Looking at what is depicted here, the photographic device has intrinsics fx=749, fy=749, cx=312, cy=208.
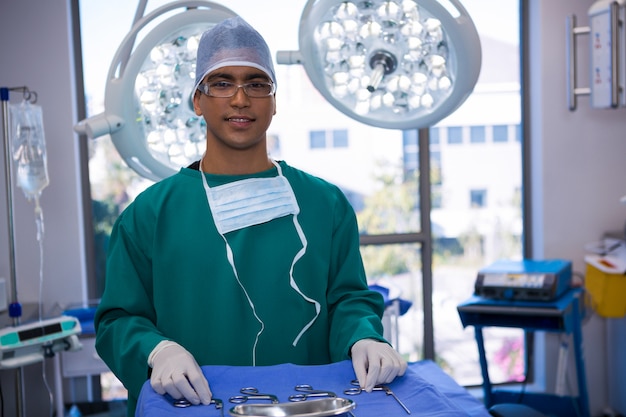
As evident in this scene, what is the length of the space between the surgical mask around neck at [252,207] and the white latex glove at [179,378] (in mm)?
259

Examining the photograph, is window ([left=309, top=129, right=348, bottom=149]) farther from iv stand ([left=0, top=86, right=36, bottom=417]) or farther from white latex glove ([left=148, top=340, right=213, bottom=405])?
white latex glove ([left=148, top=340, right=213, bottom=405])

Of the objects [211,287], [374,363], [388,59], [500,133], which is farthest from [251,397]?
[500,133]


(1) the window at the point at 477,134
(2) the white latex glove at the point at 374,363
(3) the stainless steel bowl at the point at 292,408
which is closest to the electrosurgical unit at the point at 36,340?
(2) the white latex glove at the point at 374,363

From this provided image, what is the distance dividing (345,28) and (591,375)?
8.57 ft

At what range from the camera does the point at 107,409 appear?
11.1ft

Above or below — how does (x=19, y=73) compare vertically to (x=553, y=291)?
above

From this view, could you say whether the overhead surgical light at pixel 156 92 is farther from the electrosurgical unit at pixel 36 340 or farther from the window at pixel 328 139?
the window at pixel 328 139

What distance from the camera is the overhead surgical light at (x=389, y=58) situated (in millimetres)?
1685

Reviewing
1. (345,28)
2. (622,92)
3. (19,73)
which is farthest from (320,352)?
(19,73)

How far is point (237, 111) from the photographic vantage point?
147 centimetres

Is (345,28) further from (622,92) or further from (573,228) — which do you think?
(573,228)

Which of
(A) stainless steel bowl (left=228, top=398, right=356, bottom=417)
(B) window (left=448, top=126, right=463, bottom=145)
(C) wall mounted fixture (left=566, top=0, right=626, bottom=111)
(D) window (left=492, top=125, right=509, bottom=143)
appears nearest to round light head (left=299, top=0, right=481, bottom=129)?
(A) stainless steel bowl (left=228, top=398, right=356, bottom=417)

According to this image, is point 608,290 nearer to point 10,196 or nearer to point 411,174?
point 411,174

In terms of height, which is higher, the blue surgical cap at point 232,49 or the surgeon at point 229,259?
the blue surgical cap at point 232,49
